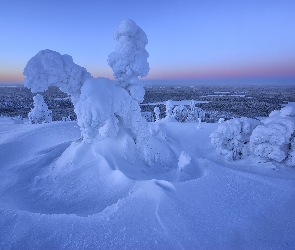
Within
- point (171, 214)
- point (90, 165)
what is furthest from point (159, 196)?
point (90, 165)

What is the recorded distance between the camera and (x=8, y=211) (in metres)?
4.35

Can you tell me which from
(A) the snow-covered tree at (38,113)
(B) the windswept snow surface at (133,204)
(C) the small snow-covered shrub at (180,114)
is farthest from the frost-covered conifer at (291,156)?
(A) the snow-covered tree at (38,113)

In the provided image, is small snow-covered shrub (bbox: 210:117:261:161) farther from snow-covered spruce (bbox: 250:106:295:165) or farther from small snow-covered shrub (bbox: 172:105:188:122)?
small snow-covered shrub (bbox: 172:105:188:122)

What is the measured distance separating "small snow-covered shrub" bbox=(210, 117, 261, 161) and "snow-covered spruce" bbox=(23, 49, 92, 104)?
254 inches

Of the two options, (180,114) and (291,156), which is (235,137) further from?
(180,114)

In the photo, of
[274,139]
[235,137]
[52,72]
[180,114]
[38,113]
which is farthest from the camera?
[180,114]

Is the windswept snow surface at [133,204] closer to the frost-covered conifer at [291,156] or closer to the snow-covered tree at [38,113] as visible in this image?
the frost-covered conifer at [291,156]

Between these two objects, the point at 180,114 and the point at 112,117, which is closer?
the point at 112,117

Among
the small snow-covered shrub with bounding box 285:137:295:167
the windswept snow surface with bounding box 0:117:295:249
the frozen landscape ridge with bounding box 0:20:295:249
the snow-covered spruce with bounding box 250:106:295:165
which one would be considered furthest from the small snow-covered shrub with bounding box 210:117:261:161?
the small snow-covered shrub with bounding box 285:137:295:167

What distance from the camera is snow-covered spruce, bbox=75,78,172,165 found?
755 cm

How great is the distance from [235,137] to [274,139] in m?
1.85

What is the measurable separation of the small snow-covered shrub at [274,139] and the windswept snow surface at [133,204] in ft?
1.43

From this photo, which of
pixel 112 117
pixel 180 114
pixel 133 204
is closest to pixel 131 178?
pixel 133 204

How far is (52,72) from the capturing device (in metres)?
7.80
